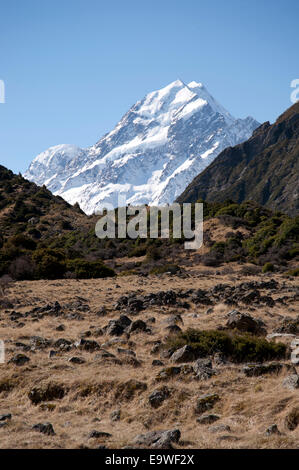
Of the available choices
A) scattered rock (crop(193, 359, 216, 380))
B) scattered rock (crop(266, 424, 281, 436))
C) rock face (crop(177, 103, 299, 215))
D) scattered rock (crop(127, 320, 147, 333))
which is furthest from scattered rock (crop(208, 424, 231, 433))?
rock face (crop(177, 103, 299, 215))

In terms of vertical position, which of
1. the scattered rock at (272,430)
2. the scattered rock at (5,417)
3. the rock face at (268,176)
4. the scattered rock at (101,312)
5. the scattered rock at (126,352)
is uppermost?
the rock face at (268,176)

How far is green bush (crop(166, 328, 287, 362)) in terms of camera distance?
31.5 feet

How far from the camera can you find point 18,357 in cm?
998

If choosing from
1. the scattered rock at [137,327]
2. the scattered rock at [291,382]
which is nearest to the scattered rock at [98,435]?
the scattered rock at [291,382]

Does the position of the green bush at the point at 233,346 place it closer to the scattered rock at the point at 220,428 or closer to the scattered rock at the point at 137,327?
the scattered rock at the point at 137,327

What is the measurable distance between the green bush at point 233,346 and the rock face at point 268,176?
119m

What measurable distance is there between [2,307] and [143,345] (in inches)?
386

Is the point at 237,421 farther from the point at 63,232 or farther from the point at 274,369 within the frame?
the point at 63,232

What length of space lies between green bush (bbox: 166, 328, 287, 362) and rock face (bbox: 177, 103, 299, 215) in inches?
4681

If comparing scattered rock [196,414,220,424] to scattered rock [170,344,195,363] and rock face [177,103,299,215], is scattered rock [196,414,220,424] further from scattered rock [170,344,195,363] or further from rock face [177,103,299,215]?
rock face [177,103,299,215]

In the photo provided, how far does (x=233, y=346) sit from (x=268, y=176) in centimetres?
15963

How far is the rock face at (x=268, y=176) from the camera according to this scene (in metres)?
144

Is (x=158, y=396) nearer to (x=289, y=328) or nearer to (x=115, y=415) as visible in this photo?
(x=115, y=415)
